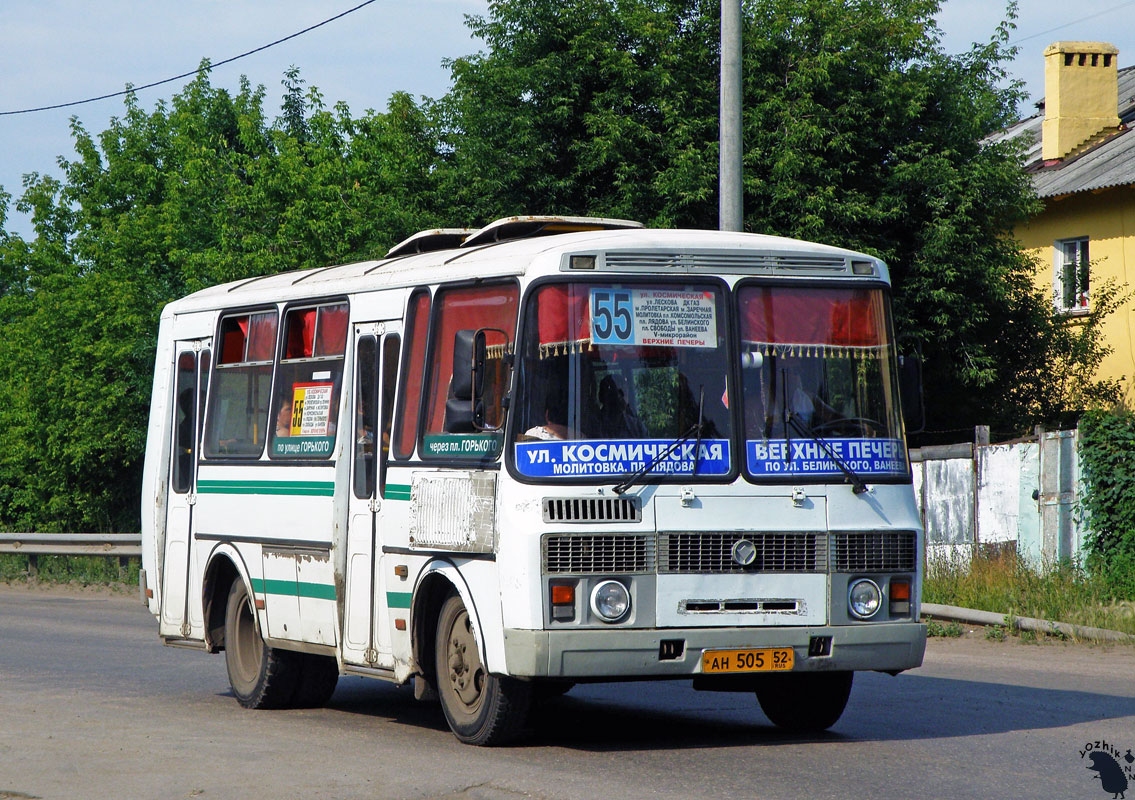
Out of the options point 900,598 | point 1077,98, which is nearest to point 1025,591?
point 900,598

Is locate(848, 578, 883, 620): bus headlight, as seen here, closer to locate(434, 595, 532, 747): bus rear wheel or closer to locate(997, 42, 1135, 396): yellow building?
locate(434, 595, 532, 747): bus rear wheel

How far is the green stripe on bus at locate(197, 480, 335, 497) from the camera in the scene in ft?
35.9

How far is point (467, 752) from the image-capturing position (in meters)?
9.14

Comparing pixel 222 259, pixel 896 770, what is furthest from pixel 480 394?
pixel 222 259

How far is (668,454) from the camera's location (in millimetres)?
9000

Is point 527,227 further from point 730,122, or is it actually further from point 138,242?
point 138,242

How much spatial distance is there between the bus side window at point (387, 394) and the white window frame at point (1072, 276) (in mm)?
22932

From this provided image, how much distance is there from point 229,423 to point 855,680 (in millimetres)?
5103

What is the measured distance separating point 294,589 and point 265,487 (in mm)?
825

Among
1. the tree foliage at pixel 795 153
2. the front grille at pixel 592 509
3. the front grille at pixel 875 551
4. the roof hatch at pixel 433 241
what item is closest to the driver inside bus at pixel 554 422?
the front grille at pixel 592 509

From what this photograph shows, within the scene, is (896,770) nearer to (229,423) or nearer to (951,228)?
(229,423)

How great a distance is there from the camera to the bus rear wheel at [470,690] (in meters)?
9.12

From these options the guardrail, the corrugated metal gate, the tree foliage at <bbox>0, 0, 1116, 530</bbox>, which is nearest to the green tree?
the tree foliage at <bbox>0, 0, 1116, 530</bbox>

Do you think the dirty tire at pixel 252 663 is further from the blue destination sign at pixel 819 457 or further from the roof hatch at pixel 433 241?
the blue destination sign at pixel 819 457
